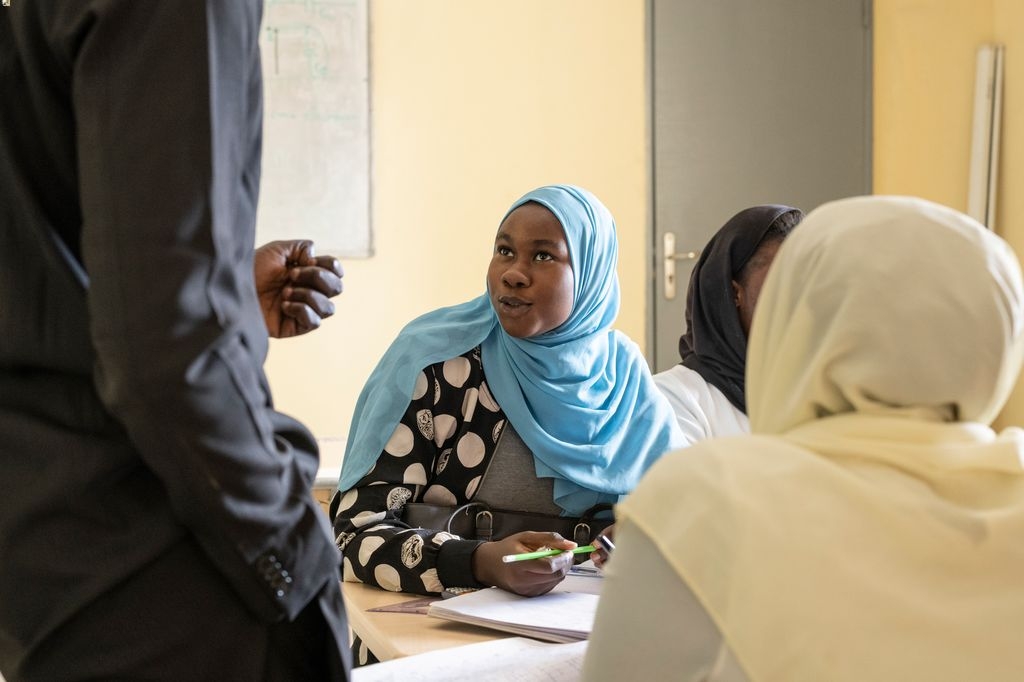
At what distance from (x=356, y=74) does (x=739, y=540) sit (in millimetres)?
3819

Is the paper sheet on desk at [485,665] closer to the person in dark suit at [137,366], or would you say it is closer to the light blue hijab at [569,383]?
the person in dark suit at [137,366]

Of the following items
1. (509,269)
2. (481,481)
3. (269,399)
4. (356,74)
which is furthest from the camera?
(356,74)

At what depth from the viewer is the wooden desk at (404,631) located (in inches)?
54.7

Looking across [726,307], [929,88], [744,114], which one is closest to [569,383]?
[726,307]

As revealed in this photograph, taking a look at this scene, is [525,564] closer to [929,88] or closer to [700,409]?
[700,409]

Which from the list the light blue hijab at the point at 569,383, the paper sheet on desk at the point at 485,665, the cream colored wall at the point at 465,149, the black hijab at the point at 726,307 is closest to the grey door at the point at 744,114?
the cream colored wall at the point at 465,149

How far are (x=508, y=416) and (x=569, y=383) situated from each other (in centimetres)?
19

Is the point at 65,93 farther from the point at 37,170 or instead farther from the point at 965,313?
the point at 965,313

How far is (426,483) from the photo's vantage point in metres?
1.99

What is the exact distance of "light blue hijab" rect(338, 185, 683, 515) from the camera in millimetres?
2018

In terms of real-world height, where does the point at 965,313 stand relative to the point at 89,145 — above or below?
below

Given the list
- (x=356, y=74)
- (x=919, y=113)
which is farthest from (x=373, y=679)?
(x=919, y=113)

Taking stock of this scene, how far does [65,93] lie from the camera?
3.00 ft

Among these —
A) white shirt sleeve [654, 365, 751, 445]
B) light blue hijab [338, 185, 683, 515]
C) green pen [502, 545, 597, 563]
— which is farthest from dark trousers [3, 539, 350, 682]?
white shirt sleeve [654, 365, 751, 445]
